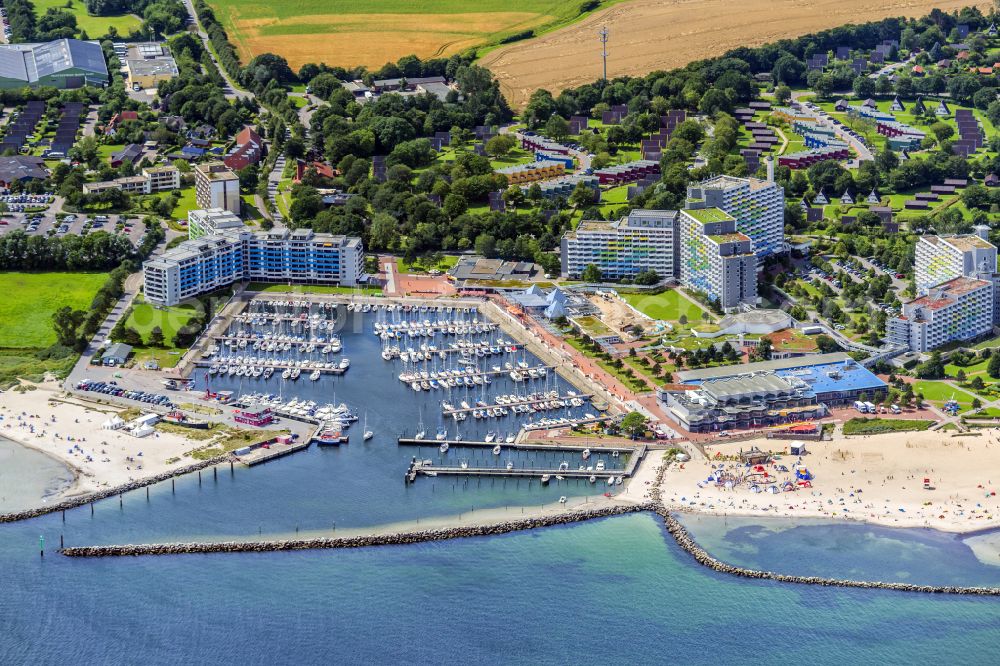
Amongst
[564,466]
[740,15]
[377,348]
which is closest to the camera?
[564,466]

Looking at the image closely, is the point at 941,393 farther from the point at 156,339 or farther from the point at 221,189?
the point at 221,189

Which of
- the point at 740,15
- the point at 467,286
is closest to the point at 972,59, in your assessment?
the point at 740,15

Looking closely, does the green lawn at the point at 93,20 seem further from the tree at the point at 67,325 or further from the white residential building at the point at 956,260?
the white residential building at the point at 956,260

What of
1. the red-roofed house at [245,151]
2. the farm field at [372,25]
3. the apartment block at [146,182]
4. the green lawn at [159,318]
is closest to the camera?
the green lawn at [159,318]

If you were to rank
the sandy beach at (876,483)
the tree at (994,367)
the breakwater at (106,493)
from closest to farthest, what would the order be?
1. the sandy beach at (876,483)
2. the breakwater at (106,493)
3. the tree at (994,367)

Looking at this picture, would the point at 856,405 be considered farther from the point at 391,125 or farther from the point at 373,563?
the point at 391,125

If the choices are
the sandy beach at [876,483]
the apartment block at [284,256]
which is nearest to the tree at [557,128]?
the apartment block at [284,256]
